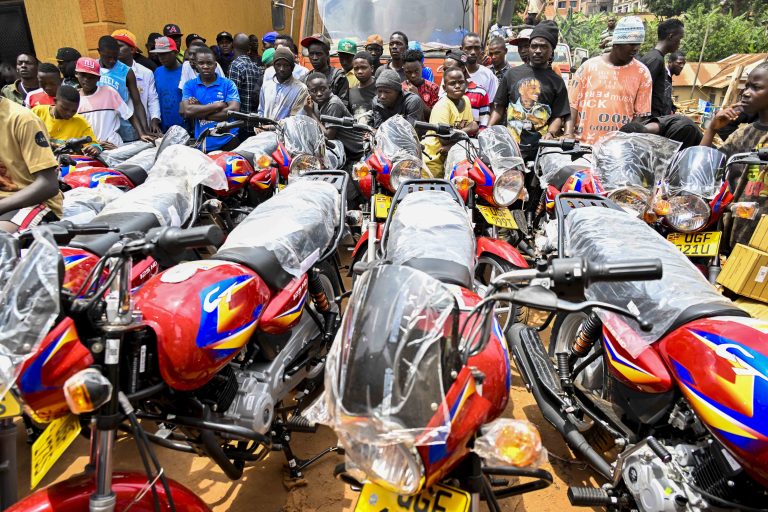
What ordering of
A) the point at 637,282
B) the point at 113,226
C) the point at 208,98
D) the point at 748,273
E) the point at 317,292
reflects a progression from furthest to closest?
the point at 208,98, the point at 748,273, the point at 317,292, the point at 113,226, the point at 637,282

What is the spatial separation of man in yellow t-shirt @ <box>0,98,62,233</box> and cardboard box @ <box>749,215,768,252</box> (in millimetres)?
3937

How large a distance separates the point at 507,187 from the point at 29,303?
3.11 metres

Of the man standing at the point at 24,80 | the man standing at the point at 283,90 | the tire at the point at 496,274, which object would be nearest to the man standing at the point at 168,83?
the man standing at the point at 24,80

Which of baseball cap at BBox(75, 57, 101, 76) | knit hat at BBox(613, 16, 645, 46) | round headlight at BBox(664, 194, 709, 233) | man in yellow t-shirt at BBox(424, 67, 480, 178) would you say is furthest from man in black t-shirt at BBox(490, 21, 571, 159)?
baseball cap at BBox(75, 57, 101, 76)

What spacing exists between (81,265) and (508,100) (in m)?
3.92

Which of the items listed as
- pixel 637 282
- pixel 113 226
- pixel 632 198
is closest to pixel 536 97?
pixel 632 198

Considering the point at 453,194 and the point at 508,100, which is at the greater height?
the point at 508,100

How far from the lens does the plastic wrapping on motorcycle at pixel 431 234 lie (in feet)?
7.59

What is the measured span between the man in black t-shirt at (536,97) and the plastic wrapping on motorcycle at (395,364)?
370cm

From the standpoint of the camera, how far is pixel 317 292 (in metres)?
2.98

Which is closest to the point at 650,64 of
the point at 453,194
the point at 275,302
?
the point at 453,194

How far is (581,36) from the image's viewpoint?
128ft

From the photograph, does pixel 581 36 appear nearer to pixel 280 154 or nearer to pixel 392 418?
pixel 280 154

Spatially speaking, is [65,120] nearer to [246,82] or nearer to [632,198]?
[246,82]
